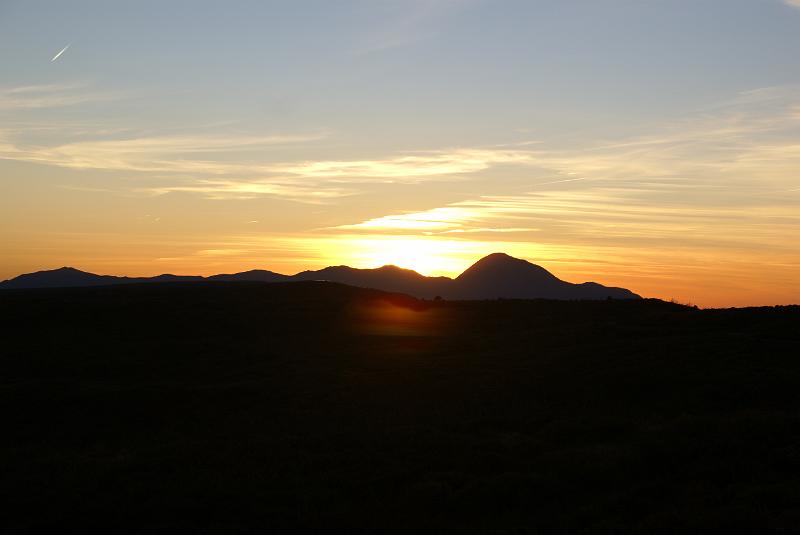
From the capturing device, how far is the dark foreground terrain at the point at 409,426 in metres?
18.9

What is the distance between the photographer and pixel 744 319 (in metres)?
47.3

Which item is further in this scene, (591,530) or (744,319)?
(744,319)

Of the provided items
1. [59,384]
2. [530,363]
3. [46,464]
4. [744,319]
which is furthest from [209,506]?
[744,319]

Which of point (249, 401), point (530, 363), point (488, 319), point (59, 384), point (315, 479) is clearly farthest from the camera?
point (488, 319)

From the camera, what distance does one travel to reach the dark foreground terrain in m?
18.9

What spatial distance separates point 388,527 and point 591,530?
15.5ft

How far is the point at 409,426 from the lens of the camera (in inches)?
1097

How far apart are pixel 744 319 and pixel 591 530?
116 ft

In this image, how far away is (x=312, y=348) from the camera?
162ft

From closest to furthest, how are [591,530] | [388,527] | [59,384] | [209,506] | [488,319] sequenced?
1. [591,530]
2. [388,527]
3. [209,506]
4. [59,384]
5. [488,319]

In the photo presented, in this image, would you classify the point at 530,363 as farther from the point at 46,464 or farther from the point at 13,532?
the point at 13,532

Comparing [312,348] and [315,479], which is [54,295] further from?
[315,479]

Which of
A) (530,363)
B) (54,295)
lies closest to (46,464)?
(530,363)

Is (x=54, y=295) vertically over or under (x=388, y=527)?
over
